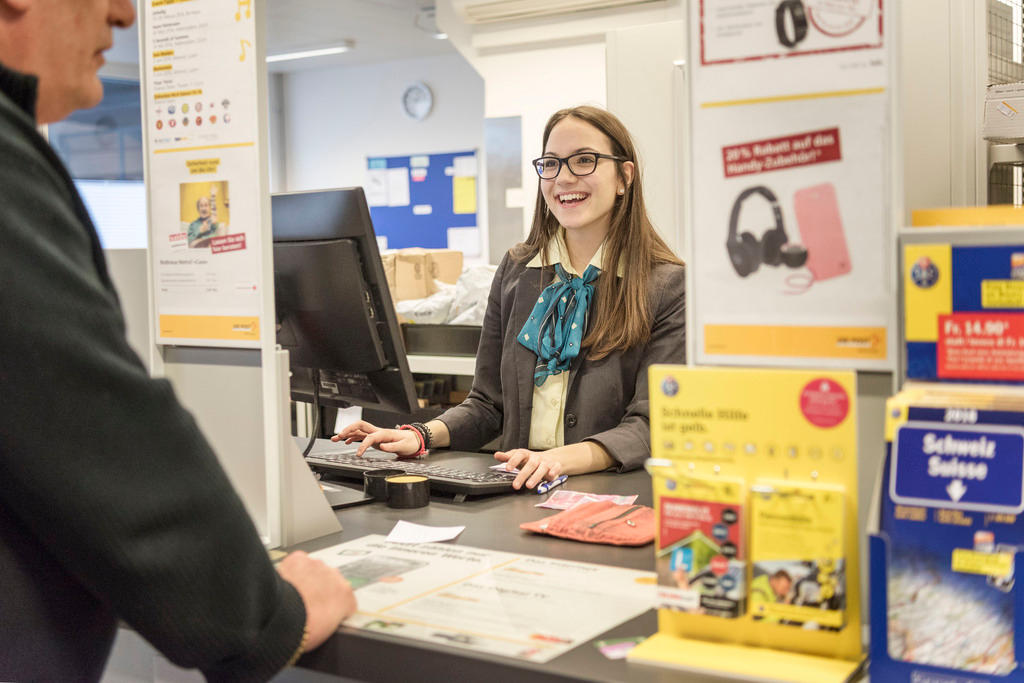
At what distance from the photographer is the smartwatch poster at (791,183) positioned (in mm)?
1037

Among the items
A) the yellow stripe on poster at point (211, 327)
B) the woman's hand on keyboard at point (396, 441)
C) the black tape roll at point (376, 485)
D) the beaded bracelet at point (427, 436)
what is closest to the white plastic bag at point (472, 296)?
the beaded bracelet at point (427, 436)

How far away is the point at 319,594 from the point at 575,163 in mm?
1530

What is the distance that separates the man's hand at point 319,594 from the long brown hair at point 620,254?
1198 millimetres

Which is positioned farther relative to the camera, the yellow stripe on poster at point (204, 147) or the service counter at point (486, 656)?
the yellow stripe on poster at point (204, 147)

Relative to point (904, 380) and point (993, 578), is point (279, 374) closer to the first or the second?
point (904, 380)

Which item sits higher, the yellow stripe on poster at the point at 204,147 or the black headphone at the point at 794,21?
the black headphone at the point at 794,21

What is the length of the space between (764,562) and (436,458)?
122cm

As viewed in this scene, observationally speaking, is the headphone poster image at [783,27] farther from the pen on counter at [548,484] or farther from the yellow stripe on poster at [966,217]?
the pen on counter at [548,484]

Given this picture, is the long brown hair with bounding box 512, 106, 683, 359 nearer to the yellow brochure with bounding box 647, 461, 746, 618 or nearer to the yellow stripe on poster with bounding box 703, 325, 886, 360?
the yellow stripe on poster with bounding box 703, 325, 886, 360

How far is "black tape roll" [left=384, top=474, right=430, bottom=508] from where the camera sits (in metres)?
1.64

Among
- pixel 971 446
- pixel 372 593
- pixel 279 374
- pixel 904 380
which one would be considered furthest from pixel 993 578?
pixel 279 374

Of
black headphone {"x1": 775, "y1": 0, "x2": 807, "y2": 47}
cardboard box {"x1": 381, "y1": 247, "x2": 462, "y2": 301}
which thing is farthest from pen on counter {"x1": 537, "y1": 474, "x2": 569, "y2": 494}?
cardboard box {"x1": 381, "y1": 247, "x2": 462, "y2": 301}

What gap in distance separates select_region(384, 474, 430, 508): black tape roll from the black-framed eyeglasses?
1.02 meters

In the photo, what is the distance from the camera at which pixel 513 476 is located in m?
1.79
